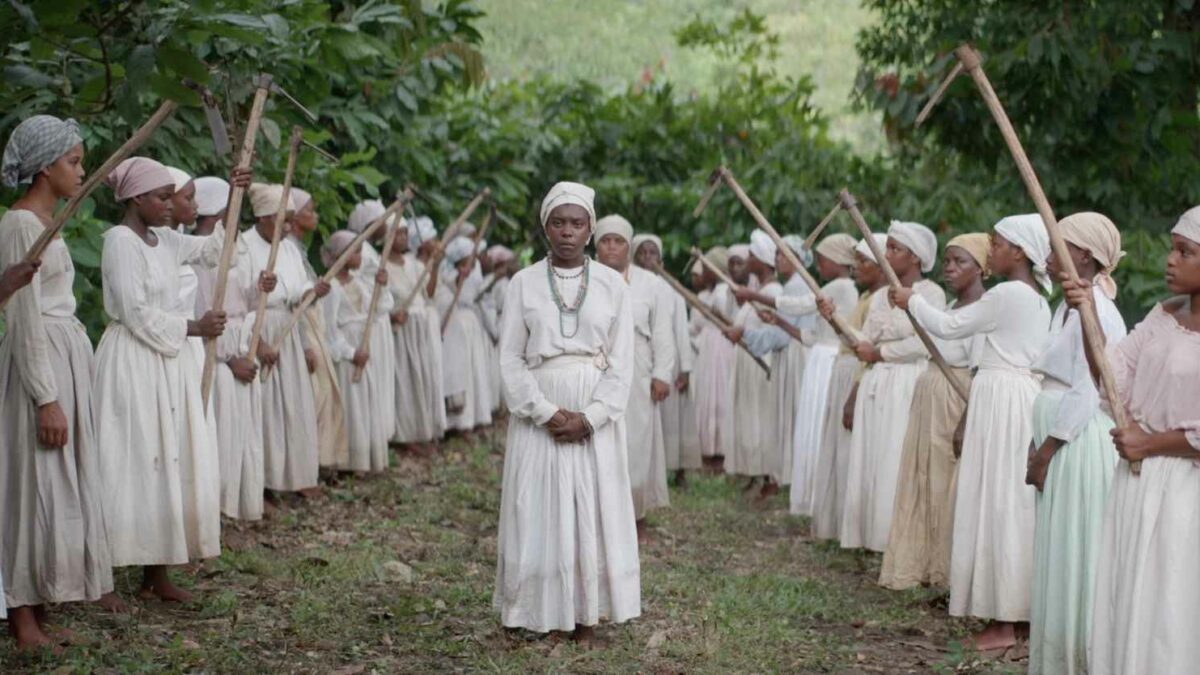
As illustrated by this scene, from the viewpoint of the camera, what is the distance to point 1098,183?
1183 centimetres

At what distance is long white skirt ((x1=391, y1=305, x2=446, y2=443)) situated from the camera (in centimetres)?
1506

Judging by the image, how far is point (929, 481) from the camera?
8.47 m

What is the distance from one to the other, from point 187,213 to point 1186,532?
15.8 ft

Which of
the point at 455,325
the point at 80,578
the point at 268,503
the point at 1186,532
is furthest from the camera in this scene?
the point at 455,325

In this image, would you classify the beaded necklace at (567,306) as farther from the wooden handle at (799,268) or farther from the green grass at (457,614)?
the wooden handle at (799,268)

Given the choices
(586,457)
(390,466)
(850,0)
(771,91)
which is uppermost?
(850,0)

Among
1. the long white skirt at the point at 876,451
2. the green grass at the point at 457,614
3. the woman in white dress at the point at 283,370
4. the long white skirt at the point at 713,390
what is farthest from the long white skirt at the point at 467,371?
the long white skirt at the point at 876,451

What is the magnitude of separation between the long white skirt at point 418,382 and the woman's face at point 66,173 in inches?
327

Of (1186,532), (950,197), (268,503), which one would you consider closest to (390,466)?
(268,503)

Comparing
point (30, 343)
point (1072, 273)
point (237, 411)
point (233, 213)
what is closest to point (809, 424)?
point (237, 411)

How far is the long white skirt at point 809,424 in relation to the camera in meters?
11.6

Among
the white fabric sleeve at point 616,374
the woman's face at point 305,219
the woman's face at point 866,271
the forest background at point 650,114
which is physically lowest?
the white fabric sleeve at point 616,374

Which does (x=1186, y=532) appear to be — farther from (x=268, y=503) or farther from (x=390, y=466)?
(x=390, y=466)

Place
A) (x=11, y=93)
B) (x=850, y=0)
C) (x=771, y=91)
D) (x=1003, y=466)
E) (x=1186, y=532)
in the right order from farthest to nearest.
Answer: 1. (x=850, y=0)
2. (x=771, y=91)
3. (x=1003, y=466)
4. (x=11, y=93)
5. (x=1186, y=532)
